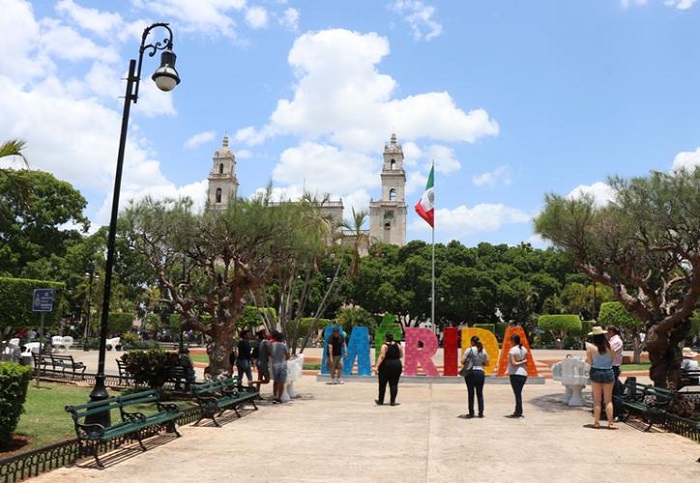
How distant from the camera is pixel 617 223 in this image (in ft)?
44.0

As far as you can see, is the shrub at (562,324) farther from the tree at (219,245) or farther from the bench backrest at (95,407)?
the bench backrest at (95,407)

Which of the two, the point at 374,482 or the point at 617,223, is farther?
the point at 617,223

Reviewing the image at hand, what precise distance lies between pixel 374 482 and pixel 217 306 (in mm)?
8610

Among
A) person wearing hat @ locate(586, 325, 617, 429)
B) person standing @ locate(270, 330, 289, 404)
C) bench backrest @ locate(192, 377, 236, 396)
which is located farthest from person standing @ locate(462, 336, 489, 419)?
bench backrest @ locate(192, 377, 236, 396)

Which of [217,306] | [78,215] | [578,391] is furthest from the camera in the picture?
[78,215]

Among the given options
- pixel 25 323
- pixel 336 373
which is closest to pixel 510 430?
pixel 336 373

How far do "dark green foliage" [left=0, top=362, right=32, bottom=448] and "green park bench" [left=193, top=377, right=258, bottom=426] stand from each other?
3.17 meters

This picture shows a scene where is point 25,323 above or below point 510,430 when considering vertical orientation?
above

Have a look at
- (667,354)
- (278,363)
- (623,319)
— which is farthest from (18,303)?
(623,319)

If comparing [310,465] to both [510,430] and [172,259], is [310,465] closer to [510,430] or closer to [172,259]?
[510,430]

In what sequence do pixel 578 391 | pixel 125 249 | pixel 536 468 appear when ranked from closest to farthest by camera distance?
1. pixel 536 468
2. pixel 578 391
3. pixel 125 249

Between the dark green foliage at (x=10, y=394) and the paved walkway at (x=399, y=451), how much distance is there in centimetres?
121

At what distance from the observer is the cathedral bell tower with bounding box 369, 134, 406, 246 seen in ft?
291

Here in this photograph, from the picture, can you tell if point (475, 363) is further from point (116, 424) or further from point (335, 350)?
point (335, 350)
